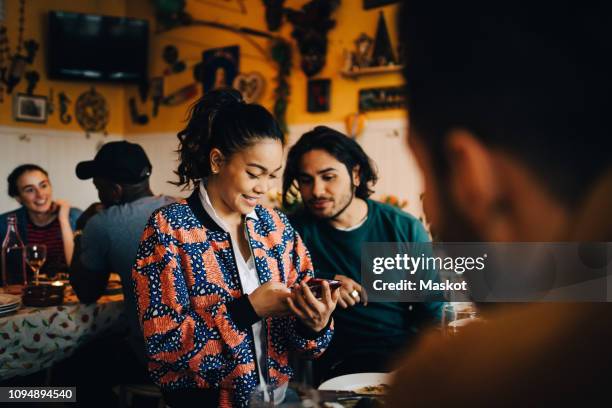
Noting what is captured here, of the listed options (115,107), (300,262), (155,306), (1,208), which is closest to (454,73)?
(155,306)

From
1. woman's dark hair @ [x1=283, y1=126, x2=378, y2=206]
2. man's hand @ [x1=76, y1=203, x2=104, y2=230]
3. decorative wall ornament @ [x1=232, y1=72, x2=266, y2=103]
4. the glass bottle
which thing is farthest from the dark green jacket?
decorative wall ornament @ [x1=232, y1=72, x2=266, y2=103]

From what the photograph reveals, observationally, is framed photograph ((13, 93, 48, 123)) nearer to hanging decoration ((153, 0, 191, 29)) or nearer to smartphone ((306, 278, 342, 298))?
hanging decoration ((153, 0, 191, 29))

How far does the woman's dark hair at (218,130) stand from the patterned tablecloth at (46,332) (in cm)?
60

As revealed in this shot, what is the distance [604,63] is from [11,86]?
431 cm

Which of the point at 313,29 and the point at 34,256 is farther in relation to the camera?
the point at 313,29

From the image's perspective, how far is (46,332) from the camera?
1.51 m

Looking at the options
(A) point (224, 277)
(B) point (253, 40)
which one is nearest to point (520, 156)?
(A) point (224, 277)

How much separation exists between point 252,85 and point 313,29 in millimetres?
620

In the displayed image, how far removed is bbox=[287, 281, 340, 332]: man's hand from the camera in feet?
3.52

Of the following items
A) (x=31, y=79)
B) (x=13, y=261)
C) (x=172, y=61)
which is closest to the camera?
(x=13, y=261)

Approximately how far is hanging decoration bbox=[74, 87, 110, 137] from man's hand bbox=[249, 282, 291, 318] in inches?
147

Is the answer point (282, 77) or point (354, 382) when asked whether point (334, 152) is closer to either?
point (354, 382)

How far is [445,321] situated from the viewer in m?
0.82

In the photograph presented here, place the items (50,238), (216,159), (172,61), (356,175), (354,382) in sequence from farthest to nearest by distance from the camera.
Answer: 1. (172,61)
2. (50,238)
3. (356,175)
4. (216,159)
5. (354,382)
